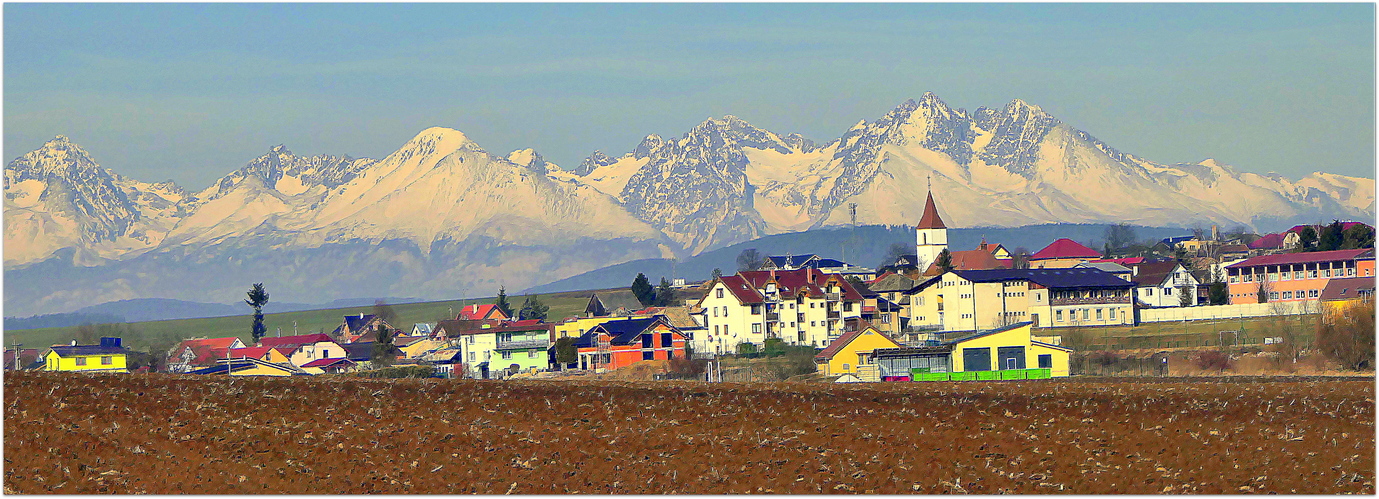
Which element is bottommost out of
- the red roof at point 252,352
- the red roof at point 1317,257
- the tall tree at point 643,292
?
the red roof at point 252,352

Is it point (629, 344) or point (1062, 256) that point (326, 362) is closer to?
point (629, 344)

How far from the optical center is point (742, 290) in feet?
280

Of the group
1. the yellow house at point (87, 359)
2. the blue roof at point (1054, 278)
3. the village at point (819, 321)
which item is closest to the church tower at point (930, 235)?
the village at point (819, 321)

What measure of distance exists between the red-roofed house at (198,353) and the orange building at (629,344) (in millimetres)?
27011

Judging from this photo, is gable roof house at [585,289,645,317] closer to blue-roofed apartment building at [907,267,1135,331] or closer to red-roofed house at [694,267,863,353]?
red-roofed house at [694,267,863,353]

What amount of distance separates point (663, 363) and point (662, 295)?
5435 centimetres

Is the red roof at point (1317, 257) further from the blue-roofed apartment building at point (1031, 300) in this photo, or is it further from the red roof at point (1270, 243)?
the red roof at point (1270, 243)

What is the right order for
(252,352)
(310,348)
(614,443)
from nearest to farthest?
(614,443) → (310,348) → (252,352)

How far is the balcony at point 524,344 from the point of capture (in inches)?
3137

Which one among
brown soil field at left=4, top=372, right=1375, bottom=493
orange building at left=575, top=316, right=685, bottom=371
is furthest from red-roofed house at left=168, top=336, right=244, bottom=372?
brown soil field at left=4, top=372, right=1375, bottom=493

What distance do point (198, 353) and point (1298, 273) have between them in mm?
75044

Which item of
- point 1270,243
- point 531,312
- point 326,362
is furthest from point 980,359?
point 1270,243

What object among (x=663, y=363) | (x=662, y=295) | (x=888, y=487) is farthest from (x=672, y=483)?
(x=662, y=295)

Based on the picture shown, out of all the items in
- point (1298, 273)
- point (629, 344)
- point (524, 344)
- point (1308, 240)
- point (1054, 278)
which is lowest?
point (629, 344)
